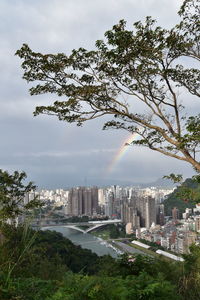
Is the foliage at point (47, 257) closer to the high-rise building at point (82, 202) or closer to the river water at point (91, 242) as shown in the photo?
the river water at point (91, 242)

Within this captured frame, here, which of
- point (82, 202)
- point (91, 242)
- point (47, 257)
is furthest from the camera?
point (82, 202)

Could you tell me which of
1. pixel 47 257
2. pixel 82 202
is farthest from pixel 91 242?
pixel 47 257

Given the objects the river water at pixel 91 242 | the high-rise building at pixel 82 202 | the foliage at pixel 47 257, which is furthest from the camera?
the high-rise building at pixel 82 202

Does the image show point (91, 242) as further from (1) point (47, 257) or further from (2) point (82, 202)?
(1) point (47, 257)

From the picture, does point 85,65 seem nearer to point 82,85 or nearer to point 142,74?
point 82,85

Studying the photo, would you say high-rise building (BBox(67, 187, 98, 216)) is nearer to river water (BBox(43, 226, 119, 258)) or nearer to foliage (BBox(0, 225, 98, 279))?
river water (BBox(43, 226, 119, 258))

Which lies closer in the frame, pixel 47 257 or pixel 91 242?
pixel 47 257

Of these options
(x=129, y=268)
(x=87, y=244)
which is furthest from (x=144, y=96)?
(x=87, y=244)

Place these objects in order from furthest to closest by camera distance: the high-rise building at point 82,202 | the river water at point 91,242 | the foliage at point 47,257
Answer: the high-rise building at point 82,202, the river water at point 91,242, the foliage at point 47,257

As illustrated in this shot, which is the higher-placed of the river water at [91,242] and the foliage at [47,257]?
the foliage at [47,257]

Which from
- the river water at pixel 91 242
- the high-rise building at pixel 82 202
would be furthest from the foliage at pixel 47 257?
the high-rise building at pixel 82 202

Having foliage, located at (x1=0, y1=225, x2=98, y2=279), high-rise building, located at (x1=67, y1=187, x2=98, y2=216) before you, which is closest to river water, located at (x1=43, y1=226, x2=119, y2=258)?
high-rise building, located at (x1=67, y1=187, x2=98, y2=216)
